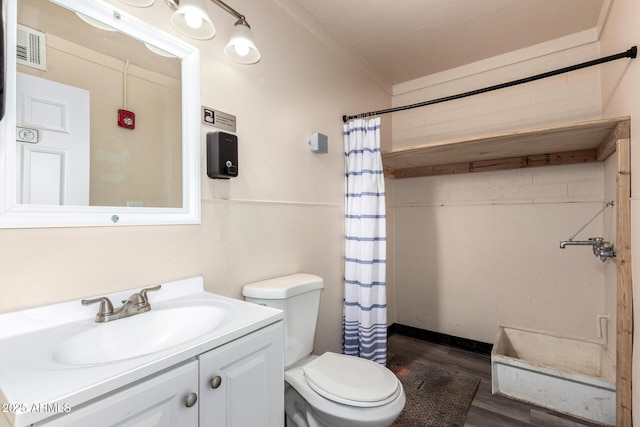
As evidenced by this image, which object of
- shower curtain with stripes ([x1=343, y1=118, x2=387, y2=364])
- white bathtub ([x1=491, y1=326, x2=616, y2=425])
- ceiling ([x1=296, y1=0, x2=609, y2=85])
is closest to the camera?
white bathtub ([x1=491, y1=326, x2=616, y2=425])

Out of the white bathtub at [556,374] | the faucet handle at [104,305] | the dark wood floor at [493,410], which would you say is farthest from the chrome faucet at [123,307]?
the white bathtub at [556,374]

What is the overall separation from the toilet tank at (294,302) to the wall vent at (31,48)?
115cm

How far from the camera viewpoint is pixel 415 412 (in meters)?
1.76

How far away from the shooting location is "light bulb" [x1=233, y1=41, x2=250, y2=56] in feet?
4.35

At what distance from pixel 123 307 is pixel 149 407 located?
45 cm

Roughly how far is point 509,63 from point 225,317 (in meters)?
2.89

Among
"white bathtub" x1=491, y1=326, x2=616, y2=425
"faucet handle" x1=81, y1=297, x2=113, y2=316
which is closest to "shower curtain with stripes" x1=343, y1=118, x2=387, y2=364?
"white bathtub" x1=491, y1=326, x2=616, y2=425

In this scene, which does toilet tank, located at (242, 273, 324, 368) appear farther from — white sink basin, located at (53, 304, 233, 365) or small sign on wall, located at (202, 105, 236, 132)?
small sign on wall, located at (202, 105, 236, 132)

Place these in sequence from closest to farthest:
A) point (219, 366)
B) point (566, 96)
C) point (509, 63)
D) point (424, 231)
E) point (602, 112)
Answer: point (219, 366), point (602, 112), point (566, 96), point (509, 63), point (424, 231)

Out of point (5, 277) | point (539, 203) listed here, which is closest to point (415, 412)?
point (539, 203)

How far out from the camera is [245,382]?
0.92 m

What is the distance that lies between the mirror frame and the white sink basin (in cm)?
36

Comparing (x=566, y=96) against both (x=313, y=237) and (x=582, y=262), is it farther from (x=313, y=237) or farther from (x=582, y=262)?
(x=313, y=237)

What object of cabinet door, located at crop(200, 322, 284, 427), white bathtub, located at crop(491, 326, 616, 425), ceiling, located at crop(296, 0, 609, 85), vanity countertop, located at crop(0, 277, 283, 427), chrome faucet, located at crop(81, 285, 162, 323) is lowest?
white bathtub, located at crop(491, 326, 616, 425)
